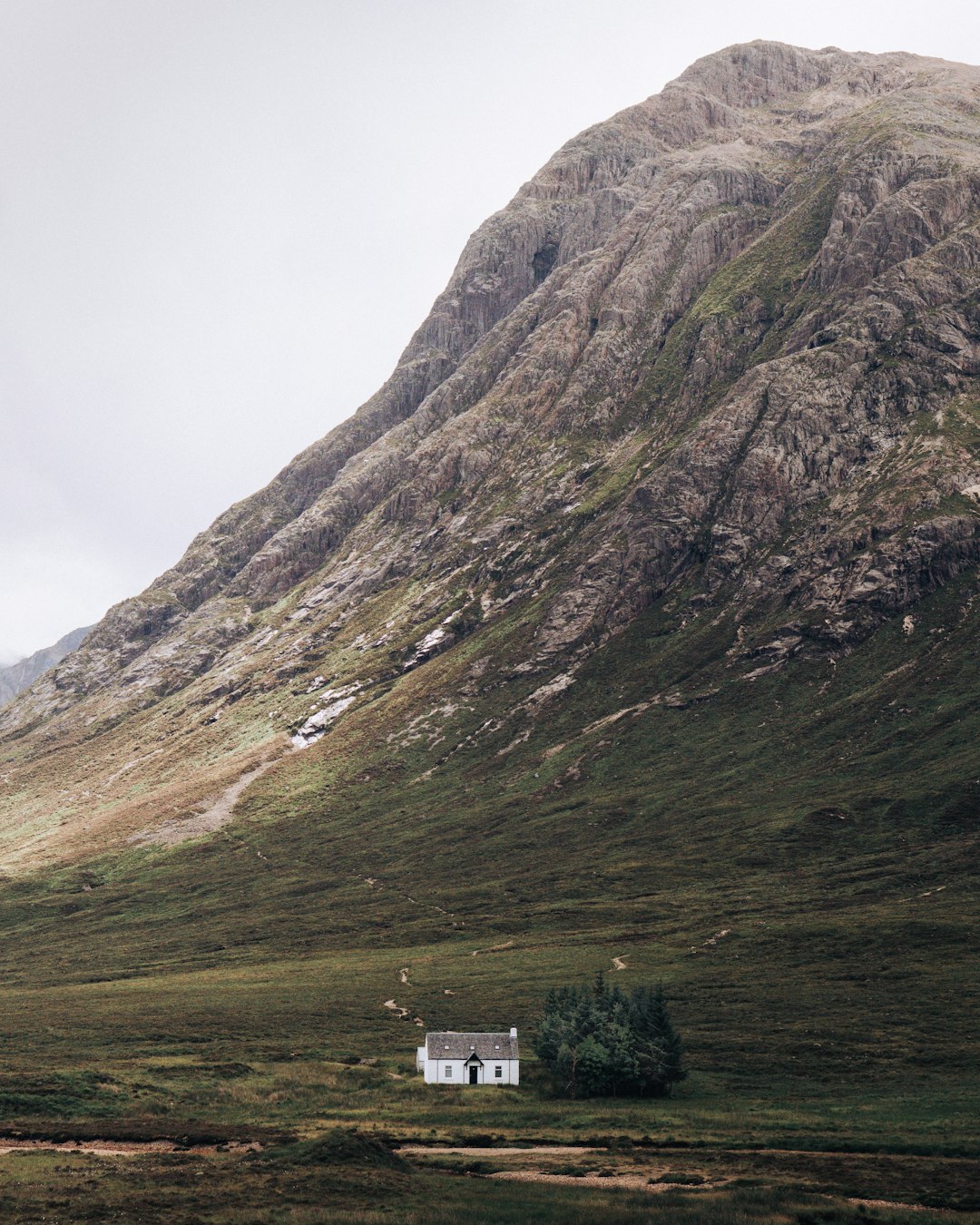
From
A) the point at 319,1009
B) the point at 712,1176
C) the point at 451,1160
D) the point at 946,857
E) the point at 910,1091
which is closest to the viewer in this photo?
the point at 712,1176

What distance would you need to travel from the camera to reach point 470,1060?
92.9 m

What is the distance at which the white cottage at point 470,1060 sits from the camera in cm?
9231

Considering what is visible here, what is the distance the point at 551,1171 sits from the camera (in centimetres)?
5850

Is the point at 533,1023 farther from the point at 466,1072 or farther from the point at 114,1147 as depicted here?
the point at 114,1147

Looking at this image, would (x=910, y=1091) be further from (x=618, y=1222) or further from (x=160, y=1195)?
(x=160, y=1195)

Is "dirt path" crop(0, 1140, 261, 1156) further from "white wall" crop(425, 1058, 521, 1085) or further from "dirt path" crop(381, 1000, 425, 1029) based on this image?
"dirt path" crop(381, 1000, 425, 1029)

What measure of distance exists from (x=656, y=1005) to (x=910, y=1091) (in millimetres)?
22790

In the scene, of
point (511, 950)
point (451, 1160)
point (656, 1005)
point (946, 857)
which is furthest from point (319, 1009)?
point (946, 857)

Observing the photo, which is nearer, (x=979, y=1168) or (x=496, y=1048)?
(x=979, y=1168)

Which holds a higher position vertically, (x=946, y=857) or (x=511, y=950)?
(x=946, y=857)

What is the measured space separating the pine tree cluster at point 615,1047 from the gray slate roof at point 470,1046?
3789 millimetres

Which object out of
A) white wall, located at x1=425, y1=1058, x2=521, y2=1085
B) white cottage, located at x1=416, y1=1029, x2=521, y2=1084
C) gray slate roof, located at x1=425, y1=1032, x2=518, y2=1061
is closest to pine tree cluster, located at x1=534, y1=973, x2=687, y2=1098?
white wall, located at x1=425, y1=1058, x2=521, y2=1085

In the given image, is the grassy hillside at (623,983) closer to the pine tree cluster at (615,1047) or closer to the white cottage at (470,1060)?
the pine tree cluster at (615,1047)

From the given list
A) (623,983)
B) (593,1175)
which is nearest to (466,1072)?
(593,1175)
